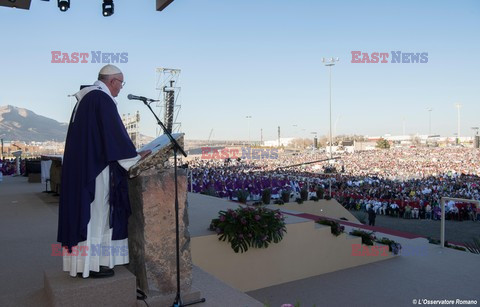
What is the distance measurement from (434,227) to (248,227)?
13.4 m

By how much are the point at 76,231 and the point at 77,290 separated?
36cm

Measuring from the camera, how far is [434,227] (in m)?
15.7

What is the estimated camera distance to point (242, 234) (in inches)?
210

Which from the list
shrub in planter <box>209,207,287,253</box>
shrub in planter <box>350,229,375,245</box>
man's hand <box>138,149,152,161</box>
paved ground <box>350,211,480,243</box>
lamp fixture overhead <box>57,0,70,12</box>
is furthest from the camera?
paved ground <box>350,211,480,243</box>

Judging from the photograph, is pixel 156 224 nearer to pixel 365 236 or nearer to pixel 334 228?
pixel 334 228

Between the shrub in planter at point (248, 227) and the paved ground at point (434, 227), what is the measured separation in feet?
34.4

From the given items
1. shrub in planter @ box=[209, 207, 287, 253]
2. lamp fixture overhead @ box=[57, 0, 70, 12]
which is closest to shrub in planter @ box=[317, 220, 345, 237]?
shrub in planter @ box=[209, 207, 287, 253]

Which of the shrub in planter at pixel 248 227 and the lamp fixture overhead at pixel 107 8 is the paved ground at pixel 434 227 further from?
the lamp fixture overhead at pixel 107 8

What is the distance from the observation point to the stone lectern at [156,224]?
249 cm

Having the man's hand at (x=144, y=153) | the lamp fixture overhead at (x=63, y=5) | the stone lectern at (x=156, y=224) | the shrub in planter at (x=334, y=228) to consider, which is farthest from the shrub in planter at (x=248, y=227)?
the lamp fixture overhead at (x=63, y=5)

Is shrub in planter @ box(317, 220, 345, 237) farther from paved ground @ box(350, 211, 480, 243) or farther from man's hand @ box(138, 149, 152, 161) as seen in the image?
paved ground @ box(350, 211, 480, 243)

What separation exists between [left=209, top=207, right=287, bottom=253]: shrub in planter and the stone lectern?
261 centimetres

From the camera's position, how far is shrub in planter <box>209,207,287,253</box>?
527 cm

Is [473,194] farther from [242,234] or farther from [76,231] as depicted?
[76,231]
